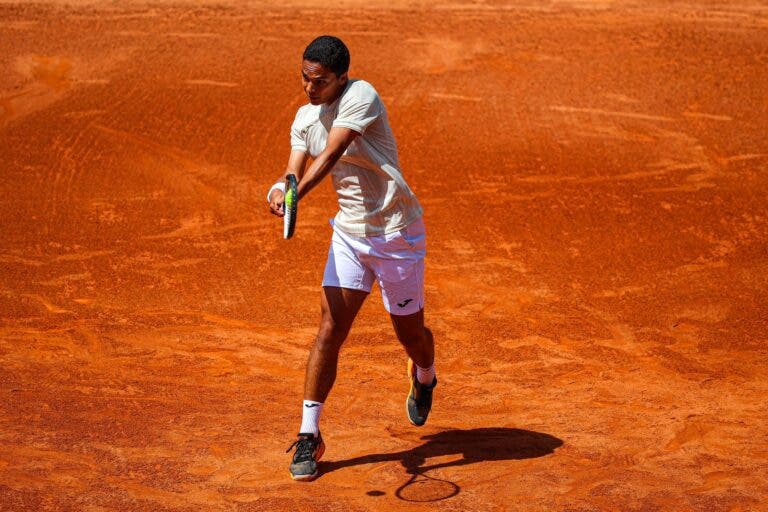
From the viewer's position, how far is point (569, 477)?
536cm

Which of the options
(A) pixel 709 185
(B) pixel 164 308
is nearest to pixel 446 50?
(A) pixel 709 185

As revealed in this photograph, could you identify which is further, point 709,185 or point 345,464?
point 709,185

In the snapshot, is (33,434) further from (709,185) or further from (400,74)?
(400,74)

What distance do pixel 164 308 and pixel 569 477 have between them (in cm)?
399

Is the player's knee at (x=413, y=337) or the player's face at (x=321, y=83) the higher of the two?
the player's face at (x=321, y=83)

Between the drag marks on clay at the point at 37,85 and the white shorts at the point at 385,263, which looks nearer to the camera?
the white shorts at the point at 385,263

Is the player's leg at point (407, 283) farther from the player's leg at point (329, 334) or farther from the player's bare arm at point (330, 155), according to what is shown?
the player's bare arm at point (330, 155)

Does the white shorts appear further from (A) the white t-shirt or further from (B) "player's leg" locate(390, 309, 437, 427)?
(B) "player's leg" locate(390, 309, 437, 427)

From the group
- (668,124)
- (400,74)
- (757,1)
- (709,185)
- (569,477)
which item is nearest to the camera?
(569,477)

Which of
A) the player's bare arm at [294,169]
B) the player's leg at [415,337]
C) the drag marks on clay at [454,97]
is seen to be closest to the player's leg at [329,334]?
the player's leg at [415,337]

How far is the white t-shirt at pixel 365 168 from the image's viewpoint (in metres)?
5.11

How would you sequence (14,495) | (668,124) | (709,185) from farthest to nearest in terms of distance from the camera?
(668,124) → (709,185) → (14,495)

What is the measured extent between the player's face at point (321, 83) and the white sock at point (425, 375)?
1.74 meters

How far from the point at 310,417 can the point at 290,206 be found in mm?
1305
